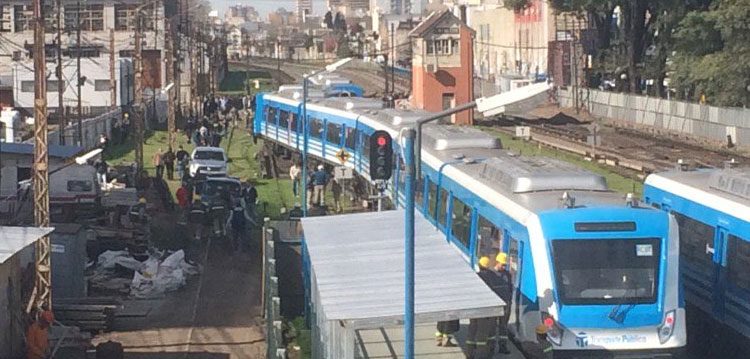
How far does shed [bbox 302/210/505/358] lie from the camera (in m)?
12.2

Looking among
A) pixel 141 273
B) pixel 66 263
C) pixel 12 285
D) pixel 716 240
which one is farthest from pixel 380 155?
pixel 141 273

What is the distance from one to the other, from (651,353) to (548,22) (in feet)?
262

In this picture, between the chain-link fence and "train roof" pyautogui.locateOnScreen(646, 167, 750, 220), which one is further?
the chain-link fence

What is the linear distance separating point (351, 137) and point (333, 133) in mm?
2176

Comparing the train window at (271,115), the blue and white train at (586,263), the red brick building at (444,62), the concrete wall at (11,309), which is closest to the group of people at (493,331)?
the blue and white train at (586,263)

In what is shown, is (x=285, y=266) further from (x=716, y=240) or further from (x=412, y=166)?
(x=412, y=166)

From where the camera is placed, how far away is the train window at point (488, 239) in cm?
1691

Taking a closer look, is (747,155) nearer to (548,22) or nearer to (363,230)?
(363,230)

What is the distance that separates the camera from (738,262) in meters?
15.8

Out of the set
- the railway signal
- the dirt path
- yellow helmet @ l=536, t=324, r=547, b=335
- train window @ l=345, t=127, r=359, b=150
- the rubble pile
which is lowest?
the dirt path

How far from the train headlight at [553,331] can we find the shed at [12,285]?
7270 mm

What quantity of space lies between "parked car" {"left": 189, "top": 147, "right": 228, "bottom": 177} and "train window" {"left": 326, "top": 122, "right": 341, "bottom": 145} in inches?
127

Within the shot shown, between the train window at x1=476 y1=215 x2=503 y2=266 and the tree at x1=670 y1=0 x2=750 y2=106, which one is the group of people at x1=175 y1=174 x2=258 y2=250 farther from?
the tree at x1=670 y1=0 x2=750 y2=106

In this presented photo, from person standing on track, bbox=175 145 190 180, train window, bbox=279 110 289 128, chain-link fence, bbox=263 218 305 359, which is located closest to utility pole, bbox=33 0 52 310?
chain-link fence, bbox=263 218 305 359
